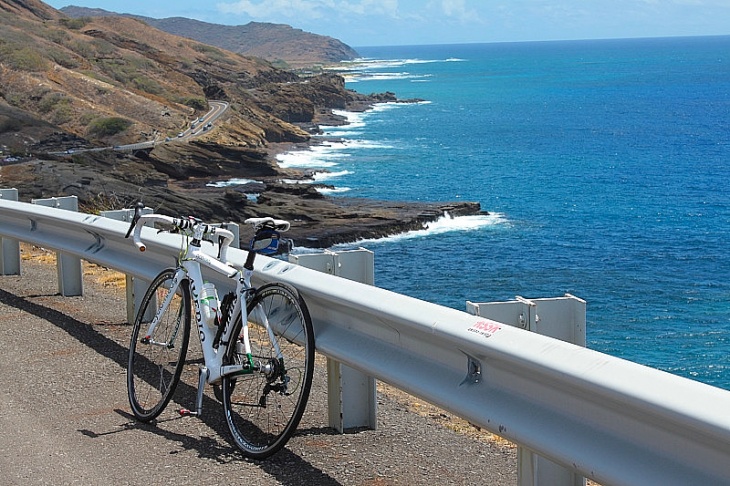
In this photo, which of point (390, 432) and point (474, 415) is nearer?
point (474, 415)

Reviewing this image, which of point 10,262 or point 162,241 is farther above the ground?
point 162,241

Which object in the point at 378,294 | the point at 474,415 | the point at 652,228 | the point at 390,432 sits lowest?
the point at 652,228

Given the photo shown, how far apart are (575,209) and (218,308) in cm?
4892

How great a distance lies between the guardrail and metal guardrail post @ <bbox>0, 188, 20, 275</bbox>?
17.9 feet

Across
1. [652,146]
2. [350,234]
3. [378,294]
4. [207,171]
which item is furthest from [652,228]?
[378,294]

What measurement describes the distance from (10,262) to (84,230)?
2.53 meters

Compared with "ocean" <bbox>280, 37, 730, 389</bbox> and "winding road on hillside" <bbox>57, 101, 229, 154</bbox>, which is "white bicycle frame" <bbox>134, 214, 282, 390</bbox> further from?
"winding road on hillside" <bbox>57, 101, 229, 154</bbox>

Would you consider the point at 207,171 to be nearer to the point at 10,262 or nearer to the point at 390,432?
the point at 10,262

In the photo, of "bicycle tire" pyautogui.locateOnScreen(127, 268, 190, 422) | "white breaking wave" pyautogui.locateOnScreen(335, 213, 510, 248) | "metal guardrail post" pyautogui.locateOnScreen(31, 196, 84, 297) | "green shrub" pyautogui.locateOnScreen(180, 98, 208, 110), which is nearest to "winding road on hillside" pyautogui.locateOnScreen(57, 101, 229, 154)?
"green shrub" pyautogui.locateOnScreen(180, 98, 208, 110)

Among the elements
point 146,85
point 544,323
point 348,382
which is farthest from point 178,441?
point 146,85

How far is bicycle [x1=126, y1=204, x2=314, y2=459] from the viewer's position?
5.09 meters

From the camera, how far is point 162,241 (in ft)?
22.8

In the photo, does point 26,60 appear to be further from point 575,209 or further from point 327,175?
point 575,209

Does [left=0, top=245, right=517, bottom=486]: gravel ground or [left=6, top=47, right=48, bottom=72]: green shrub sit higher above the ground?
[left=6, top=47, right=48, bottom=72]: green shrub
